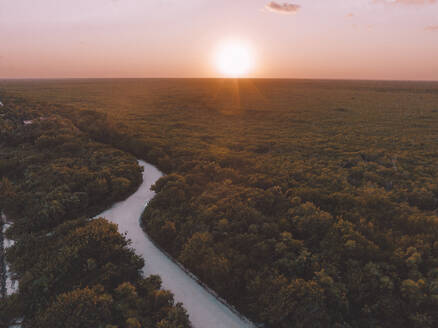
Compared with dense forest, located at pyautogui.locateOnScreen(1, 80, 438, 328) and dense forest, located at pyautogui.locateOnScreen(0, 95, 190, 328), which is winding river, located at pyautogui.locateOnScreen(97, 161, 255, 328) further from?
dense forest, located at pyautogui.locateOnScreen(0, 95, 190, 328)

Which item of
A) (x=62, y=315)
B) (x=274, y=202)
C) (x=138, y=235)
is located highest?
(x=274, y=202)

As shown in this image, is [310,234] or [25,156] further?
[25,156]

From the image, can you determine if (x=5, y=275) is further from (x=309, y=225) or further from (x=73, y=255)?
(x=309, y=225)

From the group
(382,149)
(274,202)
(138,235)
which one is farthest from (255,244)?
(382,149)

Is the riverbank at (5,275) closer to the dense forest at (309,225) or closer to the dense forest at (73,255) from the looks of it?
the dense forest at (73,255)

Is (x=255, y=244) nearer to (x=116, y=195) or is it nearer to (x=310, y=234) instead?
(x=310, y=234)

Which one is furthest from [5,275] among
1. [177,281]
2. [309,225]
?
[309,225]

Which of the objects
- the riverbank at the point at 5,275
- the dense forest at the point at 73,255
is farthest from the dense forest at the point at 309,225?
the riverbank at the point at 5,275
